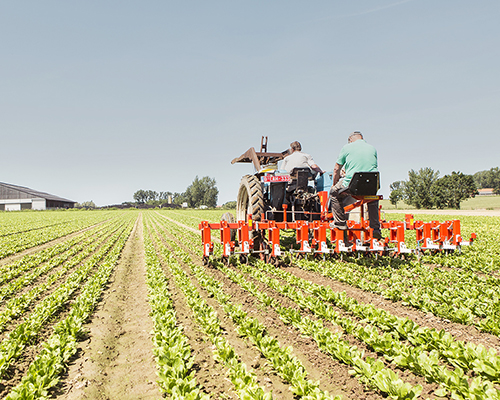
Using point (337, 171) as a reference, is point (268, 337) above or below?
below

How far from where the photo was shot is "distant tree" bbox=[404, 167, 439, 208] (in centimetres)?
6619

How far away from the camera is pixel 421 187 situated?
68188 millimetres

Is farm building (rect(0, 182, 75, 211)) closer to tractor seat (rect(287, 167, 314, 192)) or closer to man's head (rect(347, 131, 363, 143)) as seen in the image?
tractor seat (rect(287, 167, 314, 192))

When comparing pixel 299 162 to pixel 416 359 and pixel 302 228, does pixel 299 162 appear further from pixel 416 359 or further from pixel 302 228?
pixel 416 359

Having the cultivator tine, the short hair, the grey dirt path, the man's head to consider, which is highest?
the short hair

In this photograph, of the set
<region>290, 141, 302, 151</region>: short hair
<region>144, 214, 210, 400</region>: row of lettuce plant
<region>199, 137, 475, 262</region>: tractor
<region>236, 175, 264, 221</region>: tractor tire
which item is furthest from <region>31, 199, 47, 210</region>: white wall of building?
<region>144, 214, 210, 400</region>: row of lettuce plant

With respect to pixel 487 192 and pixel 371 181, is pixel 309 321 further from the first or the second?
pixel 487 192

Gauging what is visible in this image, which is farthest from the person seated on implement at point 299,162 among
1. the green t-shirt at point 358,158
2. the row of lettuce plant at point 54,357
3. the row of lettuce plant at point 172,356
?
the row of lettuce plant at point 54,357

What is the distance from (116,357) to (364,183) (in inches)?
168

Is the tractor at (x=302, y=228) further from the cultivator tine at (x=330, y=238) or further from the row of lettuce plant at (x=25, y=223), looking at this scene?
the row of lettuce plant at (x=25, y=223)

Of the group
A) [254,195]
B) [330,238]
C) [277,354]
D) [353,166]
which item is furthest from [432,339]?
[254,195]

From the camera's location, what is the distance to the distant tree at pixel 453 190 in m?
62.4

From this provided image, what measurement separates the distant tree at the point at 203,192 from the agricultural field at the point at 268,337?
114940 mm

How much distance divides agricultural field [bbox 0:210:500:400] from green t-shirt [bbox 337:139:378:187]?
187 centimetres
